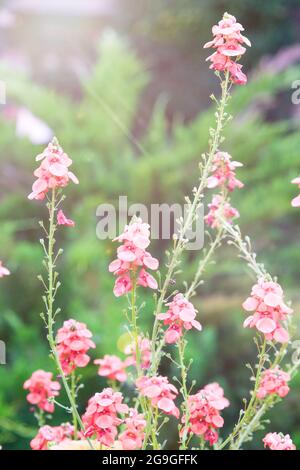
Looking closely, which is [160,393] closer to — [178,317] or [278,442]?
[178,317]

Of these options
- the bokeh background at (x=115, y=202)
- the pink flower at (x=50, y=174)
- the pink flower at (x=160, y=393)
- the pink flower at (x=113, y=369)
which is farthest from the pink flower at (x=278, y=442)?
the bokeh background at (x=115, y=202)

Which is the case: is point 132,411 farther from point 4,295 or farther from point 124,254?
point 4,295

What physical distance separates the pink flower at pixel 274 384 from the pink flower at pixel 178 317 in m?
0.15

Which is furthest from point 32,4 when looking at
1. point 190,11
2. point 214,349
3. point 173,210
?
point 214,349

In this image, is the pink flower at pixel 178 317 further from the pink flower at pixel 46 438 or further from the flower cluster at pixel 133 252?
the pink flower at pixel 46 438

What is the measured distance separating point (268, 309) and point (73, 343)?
1.00 ft

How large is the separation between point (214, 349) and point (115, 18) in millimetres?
3572

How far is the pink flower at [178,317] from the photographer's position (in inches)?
38.3

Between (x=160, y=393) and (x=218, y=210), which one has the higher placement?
(x=218, y=210)

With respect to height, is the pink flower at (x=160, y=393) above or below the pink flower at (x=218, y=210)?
below

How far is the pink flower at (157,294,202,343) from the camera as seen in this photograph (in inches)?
38.3

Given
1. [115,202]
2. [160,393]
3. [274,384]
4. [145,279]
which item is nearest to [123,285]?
[145,279]

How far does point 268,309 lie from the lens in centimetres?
95

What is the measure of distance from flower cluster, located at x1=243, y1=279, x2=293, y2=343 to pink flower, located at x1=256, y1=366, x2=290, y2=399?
123 millimetres
